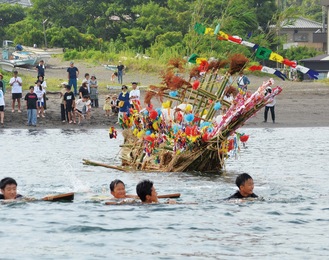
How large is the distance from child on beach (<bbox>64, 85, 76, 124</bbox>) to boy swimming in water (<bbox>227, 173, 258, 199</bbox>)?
20.0 m

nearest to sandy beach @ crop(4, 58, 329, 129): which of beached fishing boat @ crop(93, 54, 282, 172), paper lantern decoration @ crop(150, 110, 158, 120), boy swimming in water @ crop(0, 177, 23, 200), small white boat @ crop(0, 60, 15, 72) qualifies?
small white boat @ crop(0, 60, 15, 72)

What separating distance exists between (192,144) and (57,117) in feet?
57.8

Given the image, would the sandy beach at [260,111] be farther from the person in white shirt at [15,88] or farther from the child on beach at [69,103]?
the person in white shirt at [15,88]

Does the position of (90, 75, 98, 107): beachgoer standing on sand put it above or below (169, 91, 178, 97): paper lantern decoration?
below

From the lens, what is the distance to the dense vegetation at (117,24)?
2505 inches

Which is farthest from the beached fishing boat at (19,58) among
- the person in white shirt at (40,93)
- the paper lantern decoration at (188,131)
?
the paper lantern decoration at (188,131)

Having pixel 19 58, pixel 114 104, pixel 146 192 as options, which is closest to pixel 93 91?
pixel 114 104

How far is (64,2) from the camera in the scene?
73500 mm

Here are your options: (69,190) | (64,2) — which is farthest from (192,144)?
(64,2)

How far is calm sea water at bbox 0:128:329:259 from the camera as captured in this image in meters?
15.7

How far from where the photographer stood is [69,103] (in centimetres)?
3953

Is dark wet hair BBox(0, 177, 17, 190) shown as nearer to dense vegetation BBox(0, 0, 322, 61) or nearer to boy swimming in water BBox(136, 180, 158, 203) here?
boy swimming in water BBox(136, 180, 158, 203)

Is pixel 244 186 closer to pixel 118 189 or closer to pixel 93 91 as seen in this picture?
pixel 118 189

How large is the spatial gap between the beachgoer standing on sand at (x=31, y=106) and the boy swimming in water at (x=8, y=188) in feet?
62.7
